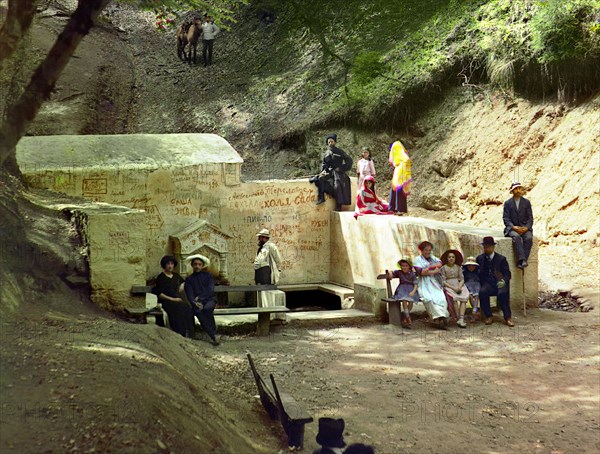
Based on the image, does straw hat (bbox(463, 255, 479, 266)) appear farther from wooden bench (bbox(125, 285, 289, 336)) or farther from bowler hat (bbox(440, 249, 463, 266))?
wooden bench (bbox(125, 285, 289, 336))

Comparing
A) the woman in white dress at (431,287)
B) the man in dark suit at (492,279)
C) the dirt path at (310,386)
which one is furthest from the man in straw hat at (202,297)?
the man in dark suit at (492,279)

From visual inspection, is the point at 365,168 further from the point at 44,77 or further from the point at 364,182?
the point at 44,77

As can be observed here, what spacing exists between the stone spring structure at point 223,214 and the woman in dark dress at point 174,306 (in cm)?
165

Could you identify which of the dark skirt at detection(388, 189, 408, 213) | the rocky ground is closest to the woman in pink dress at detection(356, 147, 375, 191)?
the dark skirt at detection(388, 189, 408, 213)

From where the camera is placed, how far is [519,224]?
13.0 m

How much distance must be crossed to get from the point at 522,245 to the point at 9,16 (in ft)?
30.2

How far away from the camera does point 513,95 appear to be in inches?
→ 806

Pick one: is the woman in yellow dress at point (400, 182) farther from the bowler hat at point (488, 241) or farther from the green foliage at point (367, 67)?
the green foliage at point (367, 67)

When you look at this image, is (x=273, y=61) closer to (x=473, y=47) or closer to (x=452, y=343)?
(x=473, y=47)

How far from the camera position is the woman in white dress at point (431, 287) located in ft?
39.3

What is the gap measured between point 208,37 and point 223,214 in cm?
1584

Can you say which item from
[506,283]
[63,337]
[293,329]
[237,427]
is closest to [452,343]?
[506,283]

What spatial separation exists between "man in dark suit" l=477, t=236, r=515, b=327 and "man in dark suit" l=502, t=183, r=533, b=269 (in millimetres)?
620

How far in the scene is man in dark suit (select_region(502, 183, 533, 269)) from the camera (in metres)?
A: 12.8
